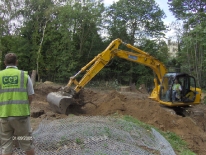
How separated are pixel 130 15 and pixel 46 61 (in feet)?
29.1

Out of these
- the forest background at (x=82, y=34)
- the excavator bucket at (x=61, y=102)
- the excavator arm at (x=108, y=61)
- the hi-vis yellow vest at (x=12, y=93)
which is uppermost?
the forest background at (x=82, y=34)

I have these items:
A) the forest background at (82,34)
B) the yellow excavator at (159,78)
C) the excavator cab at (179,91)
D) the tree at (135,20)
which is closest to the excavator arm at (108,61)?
the yellow excavator at (159,78)

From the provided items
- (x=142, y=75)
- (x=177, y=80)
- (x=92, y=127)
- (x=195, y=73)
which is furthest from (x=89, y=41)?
(x=92, y=127)

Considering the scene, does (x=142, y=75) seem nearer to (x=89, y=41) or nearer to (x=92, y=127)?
(x=89, y=41)

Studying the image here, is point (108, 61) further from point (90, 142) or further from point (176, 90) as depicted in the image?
point (90, 142)

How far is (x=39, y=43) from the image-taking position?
22.5 meters

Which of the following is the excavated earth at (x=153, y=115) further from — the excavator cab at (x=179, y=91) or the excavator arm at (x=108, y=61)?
the excavator arm at (x=108, y=61)

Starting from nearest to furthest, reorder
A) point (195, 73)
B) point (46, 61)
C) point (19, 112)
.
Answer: point (19, 112), point (195, 73), point (46, 61)

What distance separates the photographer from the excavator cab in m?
9.91

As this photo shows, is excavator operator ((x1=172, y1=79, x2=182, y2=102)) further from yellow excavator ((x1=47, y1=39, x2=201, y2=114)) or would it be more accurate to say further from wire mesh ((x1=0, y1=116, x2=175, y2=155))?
wire mesh ((x1=0, y1=116, x2=175, y2=155))

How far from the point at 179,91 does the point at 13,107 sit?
25.9 feet

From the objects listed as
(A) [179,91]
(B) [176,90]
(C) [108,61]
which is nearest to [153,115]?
(B) [176,90]

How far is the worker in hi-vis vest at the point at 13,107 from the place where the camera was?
3.35 metres

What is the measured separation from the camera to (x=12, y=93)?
11.0 feet
